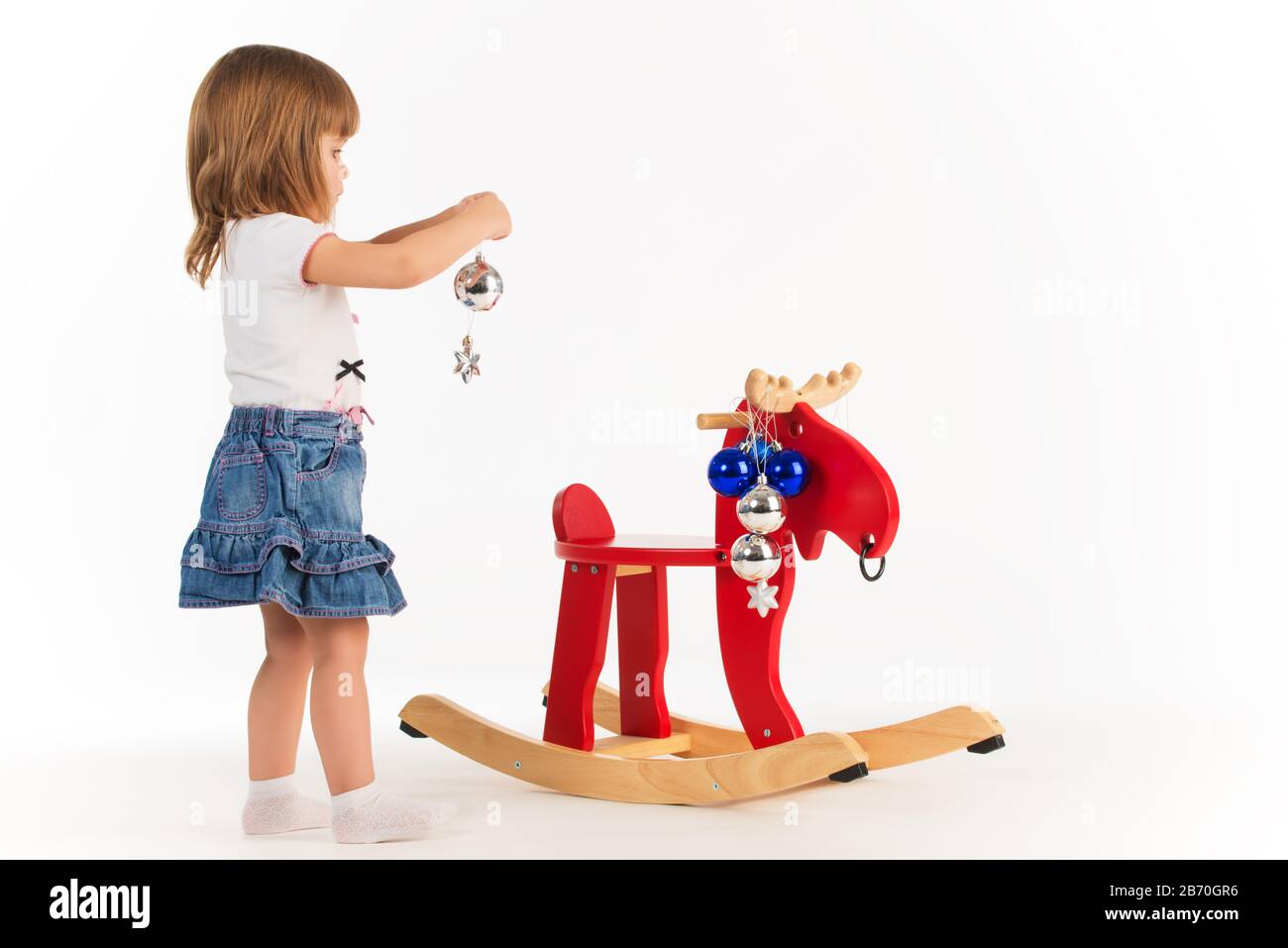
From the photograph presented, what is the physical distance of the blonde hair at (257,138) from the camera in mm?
2504

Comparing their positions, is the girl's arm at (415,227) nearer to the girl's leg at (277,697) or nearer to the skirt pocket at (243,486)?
the skirt pocket at (243,486)

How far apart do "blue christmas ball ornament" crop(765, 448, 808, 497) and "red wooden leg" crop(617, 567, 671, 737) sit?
364mm

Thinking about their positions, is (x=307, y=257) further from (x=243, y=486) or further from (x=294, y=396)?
(x=243, y=486)

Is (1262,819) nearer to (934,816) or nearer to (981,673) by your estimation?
(934,816)

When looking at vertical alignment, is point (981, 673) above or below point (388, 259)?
below

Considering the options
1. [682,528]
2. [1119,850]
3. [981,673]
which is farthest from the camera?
[682,528]

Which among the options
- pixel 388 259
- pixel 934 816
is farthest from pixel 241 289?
pixel 934 816

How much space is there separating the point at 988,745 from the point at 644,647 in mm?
670

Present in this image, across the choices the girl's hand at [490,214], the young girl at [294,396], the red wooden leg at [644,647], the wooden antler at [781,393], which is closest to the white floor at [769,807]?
the young girl at [294,396]

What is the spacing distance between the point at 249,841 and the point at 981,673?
1910 mm

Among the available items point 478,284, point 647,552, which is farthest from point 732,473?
point 478,284

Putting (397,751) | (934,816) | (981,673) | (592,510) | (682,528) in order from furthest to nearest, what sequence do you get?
(682,528)
(981,673)
(397,751)
(592,510)
(934,816)

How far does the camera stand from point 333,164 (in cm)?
259

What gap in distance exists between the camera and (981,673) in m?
3.84
